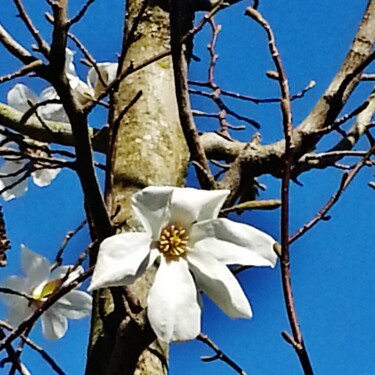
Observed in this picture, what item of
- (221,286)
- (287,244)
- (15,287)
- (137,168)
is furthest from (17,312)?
(287,244)

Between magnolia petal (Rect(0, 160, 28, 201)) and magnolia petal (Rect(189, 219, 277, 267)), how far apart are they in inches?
27.4

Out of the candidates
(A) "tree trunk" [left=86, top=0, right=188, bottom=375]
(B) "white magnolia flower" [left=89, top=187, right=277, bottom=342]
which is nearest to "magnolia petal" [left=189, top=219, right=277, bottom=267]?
(B) "white magnolia flower" [left=89, top=187, right=277, bottom=342]

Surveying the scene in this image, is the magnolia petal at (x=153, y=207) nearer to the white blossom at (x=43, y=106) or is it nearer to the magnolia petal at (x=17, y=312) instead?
the magnolia petal at (x=17, y=312)

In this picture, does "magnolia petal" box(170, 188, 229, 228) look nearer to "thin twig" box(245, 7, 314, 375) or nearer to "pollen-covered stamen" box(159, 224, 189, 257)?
"pollen-covered stamen" box(159, 224, 189, 257)

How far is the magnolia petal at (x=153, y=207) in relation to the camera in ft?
2.86

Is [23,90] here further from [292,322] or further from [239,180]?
[292,322]

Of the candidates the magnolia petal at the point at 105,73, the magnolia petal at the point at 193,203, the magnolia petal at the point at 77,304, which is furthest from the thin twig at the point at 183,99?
the magnolia petal at the point at 105,73

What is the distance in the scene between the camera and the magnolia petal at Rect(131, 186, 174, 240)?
873 millimetres

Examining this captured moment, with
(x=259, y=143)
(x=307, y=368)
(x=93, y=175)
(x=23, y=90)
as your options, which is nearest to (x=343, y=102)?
(x=259, y=143)

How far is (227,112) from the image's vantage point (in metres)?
1.79

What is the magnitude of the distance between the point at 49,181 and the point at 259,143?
624mm

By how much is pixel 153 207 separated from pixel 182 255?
0.07 metres

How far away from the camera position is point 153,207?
882mm

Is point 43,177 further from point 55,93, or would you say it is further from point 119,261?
point 119,261
